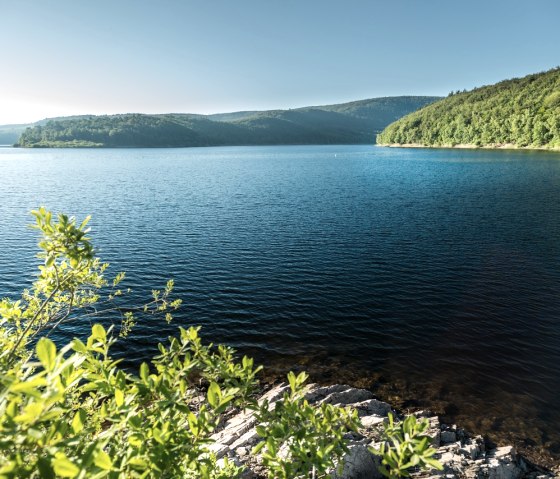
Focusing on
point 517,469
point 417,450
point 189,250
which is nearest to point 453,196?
point 189,250

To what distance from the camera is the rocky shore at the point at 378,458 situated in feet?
45.4

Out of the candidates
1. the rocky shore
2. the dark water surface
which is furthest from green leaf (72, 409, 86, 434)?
the dark water surface

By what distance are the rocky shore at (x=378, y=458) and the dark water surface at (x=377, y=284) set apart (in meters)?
2.83

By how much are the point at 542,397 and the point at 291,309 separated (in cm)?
1977

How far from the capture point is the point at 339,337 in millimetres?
28953

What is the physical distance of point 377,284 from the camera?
3741 cm

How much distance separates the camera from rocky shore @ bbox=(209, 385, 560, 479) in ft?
45.4

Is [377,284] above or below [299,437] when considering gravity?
below

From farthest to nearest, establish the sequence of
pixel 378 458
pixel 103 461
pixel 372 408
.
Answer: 1. pixel 372 408
2. pixel 378 458
3. pixel 103 461

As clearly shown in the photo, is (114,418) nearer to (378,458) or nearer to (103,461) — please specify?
(103,461)

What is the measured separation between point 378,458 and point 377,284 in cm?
2429

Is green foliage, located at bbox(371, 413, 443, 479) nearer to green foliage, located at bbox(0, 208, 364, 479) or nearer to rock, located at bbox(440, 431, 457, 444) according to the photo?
Answer: green foliage, located at bbox(0, 208, 364, 479)

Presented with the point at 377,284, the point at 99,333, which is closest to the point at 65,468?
the point at 99,333

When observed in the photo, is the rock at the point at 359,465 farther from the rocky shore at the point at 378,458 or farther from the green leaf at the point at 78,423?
the green leaf at the point at 78,423
